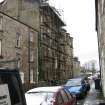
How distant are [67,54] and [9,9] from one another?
1191 inches

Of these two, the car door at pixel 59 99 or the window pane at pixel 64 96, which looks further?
the window pane at pixel 64 96

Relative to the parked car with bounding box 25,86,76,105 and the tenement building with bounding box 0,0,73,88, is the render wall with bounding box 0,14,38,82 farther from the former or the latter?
the parked car with bounding box 25,86,76,105

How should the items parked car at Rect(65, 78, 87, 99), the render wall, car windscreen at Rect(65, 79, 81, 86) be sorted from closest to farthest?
parked car at Rect(65, 78, 87, 99), car windscreen at Rect(65, 79, 81, 86), the render wall

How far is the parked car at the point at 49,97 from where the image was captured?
1152cm

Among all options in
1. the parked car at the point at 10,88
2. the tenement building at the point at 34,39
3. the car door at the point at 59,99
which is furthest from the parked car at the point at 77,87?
the parked car at the point at 10,88

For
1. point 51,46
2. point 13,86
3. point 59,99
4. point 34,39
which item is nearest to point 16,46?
point 34,39

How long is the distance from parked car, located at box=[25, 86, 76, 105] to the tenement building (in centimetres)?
2254

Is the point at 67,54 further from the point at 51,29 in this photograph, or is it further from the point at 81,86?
the point at 81,86

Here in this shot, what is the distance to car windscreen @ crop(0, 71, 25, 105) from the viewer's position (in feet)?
14.0

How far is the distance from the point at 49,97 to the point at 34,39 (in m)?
40.5

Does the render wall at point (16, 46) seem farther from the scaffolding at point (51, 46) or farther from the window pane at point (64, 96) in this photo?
the window pane at point (64, 96)

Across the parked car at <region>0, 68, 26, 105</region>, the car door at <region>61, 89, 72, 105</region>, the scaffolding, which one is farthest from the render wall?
the parked car at <region>0, 68, 26, 105</region>

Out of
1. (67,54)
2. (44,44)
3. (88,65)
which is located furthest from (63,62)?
(88,65)

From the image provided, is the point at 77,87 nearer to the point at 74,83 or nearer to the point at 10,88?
the point at 74,83
